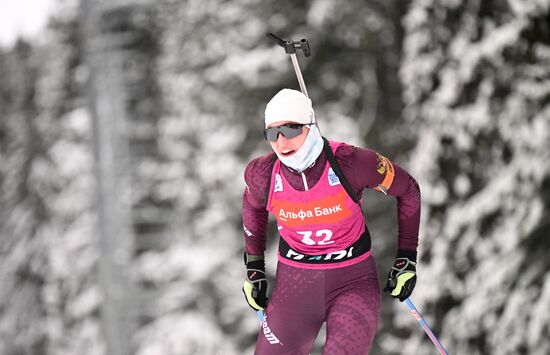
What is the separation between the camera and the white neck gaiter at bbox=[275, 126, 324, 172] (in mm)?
4285

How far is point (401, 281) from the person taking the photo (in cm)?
455

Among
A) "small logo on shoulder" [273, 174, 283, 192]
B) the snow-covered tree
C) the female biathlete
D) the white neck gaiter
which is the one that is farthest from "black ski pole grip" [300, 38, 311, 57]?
the snow-covered tree

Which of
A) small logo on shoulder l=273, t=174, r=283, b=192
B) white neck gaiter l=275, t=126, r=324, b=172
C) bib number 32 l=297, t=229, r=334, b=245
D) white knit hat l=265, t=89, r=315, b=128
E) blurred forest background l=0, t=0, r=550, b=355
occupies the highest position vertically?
white knit hat l=265, t=89, r=315, b=128

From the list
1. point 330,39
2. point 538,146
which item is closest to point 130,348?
point 330,39

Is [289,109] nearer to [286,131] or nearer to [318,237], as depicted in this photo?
[286,131]

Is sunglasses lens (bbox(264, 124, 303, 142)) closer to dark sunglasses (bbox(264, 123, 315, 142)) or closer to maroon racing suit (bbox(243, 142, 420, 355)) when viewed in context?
dark sunglasses (bbox(264, 123, 315, 142))

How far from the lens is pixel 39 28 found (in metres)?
19.6

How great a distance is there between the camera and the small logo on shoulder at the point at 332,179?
14.3ft

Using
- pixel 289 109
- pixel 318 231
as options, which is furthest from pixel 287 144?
pixel 318 231

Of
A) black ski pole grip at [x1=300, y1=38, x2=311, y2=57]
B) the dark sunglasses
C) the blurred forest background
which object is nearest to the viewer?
the dark sunglasses

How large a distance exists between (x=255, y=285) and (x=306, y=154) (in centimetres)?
94

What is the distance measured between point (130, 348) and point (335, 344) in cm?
1410

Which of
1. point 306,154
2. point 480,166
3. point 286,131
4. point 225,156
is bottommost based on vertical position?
point 225,156

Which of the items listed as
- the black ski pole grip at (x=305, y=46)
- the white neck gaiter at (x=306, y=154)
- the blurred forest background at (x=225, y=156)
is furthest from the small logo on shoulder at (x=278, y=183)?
the blurred forest background at (x=225, y=156)
